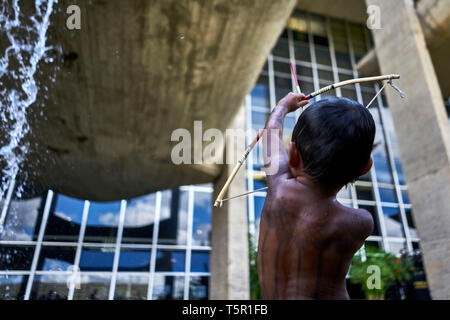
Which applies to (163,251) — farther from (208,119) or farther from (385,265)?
(385,265)

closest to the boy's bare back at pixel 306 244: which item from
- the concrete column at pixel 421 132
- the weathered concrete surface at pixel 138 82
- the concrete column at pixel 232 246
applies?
the weathered concrete surface at pixel 138 82

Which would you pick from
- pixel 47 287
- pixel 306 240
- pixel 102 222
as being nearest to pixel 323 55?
pixel 102 222

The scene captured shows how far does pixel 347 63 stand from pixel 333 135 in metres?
21.9

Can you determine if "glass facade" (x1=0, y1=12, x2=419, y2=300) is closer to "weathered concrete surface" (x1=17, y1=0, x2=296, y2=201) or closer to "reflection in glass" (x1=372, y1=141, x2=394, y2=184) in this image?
"reflection in glass" (x1=372, y1=141, x2=394, y2=184)

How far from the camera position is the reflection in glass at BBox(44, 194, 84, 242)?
45.8ft

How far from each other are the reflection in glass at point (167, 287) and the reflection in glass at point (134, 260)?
2.51 feet

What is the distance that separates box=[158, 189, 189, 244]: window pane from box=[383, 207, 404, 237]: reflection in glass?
11.0 m

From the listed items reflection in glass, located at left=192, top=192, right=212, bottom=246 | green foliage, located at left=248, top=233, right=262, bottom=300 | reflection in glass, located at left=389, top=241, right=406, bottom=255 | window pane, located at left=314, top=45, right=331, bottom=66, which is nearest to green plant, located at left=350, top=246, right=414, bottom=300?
reflection in glass, located at left=389, top=241, right=406, bottom=255

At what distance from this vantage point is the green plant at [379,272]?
1284 cm

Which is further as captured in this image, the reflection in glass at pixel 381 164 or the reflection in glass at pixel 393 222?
the reflection in glass at pixel 381 164

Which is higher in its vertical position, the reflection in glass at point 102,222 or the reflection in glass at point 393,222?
the reflection in glass at point 393,222

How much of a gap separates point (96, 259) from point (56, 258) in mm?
1623

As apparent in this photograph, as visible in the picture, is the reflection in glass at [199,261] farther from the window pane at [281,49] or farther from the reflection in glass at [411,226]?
the window pane at [281,49]

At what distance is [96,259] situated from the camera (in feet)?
45.1
